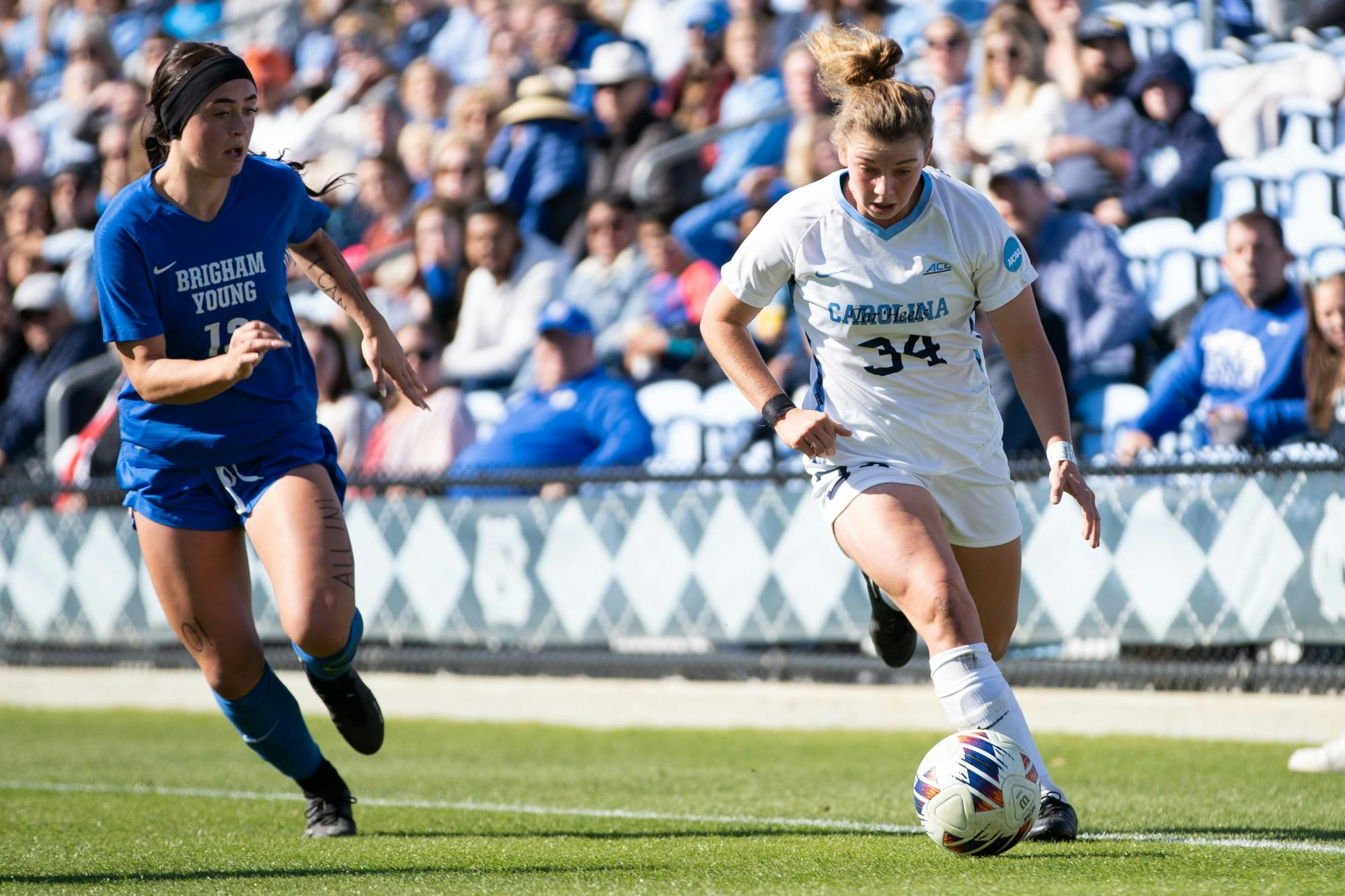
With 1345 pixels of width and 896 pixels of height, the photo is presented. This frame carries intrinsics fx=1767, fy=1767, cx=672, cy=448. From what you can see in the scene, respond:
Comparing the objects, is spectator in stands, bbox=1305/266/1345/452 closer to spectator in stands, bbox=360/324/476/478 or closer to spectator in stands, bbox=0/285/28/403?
spectator in stands, bbox=360/324/476/478

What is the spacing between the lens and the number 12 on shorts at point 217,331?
552 cm

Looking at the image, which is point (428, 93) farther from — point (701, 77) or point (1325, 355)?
point (1325, 355)

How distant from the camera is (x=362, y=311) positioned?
5848mm

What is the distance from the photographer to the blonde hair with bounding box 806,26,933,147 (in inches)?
187

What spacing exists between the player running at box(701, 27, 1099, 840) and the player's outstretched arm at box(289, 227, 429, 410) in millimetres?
1085

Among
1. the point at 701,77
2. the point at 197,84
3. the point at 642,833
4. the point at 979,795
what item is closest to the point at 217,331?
the point at 197,84

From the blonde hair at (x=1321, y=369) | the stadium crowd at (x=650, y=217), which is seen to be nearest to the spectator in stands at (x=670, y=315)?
the stadium crowd at (x=650, y=217)

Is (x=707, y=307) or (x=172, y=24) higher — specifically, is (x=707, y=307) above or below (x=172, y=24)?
above

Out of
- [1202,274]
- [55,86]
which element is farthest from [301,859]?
[55,86]

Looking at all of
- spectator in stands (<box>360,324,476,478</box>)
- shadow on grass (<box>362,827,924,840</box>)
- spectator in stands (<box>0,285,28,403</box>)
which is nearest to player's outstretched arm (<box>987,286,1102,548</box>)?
shadow on grass (<box>362,827,924,840</box>)

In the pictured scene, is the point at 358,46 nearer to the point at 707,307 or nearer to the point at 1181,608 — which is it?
the point at 1181,608

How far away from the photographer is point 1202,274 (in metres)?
10.1

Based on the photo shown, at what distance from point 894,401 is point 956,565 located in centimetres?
57

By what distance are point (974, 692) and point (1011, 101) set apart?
24.1ft
